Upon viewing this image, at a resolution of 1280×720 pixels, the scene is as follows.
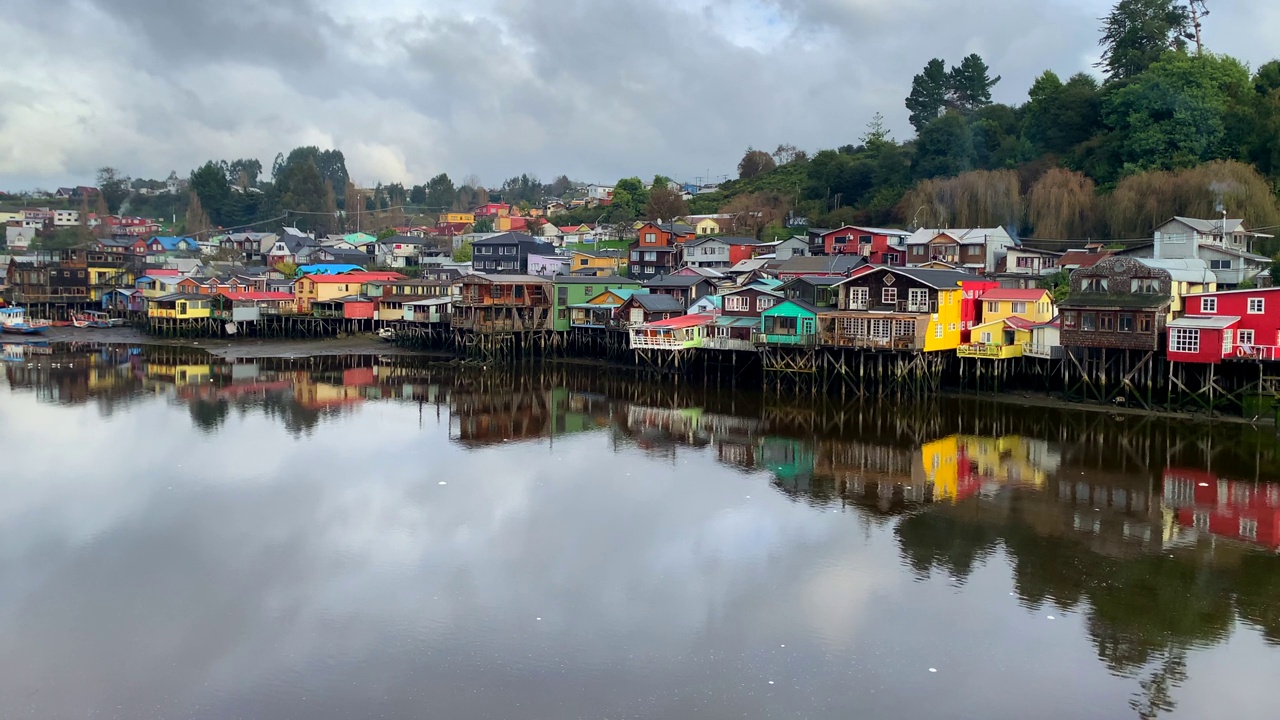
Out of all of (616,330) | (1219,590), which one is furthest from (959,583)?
(616,330)

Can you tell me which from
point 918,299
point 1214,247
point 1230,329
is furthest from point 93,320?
point 1230,329

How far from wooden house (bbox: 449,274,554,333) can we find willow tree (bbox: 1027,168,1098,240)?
24504mm

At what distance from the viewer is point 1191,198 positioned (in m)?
42.8

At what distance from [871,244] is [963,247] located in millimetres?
5862

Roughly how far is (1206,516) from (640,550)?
1171 cm

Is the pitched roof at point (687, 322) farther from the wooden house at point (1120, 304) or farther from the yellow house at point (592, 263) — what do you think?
the yellow house at point (592, 263)

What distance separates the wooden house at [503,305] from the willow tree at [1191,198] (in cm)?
2706

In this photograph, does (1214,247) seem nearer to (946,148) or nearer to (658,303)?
(658,303)

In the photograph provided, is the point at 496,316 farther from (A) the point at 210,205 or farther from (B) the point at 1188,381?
(A) the point at 210,205

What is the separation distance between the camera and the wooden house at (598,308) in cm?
4734

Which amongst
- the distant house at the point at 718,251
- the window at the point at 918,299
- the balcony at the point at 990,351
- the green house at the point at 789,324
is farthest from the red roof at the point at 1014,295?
the distant house at the point at 718,251

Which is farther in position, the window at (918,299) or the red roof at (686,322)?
the red roof at (686,322)

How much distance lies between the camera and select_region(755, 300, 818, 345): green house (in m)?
36.2

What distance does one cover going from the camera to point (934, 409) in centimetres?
3206
